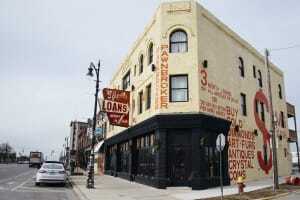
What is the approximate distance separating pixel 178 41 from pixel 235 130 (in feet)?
26.0

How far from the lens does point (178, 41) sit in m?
22.2

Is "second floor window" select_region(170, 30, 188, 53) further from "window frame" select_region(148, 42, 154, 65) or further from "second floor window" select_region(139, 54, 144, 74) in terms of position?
"second floor window" select_region(139, 54, 144, 74)

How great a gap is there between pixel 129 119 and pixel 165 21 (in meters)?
9.63

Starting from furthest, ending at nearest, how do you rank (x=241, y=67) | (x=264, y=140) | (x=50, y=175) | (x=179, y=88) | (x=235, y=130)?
(x=264, y=140) → (x=241, y=67) → (x=235, y=130) → (x=179, y=88) → (x=50, y=175)

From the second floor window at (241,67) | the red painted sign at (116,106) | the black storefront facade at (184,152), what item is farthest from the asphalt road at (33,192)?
the second floor window at (241,67)

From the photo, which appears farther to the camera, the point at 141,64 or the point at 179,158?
the point at 141,64

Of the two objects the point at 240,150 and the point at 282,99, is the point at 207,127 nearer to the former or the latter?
the point at 240,150

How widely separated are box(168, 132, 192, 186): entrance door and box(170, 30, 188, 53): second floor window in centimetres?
553

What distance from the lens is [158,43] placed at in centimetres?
2233

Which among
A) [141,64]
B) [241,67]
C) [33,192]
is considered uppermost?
[141,64]

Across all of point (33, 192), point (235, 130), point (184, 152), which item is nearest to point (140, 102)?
point (184, 152)

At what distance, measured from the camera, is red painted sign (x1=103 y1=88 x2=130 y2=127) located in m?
24.6

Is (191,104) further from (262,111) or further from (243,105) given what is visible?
(262,111)

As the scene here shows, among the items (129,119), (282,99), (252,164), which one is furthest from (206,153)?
(282,99)
